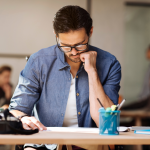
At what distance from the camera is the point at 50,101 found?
1.67 m

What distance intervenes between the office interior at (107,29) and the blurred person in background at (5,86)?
A: 313 millimetres

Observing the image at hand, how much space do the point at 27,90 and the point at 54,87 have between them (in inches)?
7.5

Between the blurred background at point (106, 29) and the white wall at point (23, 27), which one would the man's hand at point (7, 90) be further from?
the blurred background at point (106, 29)

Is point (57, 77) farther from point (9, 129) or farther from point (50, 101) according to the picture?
point (9, 129)

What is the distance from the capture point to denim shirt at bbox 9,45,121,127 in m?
1.62

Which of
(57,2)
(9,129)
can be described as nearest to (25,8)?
(57,2)

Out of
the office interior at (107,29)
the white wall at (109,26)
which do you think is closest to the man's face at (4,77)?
the office interior at (107,29)

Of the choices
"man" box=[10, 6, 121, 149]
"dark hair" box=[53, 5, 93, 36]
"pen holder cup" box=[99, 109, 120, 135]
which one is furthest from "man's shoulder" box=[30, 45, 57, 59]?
"pen holder cup" box=[99, 109, 120, 135]

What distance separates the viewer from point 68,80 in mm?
1690

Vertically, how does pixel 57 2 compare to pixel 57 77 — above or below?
above

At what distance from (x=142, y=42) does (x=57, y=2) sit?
1734 mm

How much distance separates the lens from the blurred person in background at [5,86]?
13.1 ft

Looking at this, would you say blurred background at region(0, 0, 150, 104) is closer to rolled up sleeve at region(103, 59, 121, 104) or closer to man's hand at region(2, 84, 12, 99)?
man's hand at region(2, 84, 12, 99)

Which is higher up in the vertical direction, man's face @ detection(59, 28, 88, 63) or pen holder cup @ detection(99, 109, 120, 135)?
man's face @ detection(59, 28, 88, 63)
